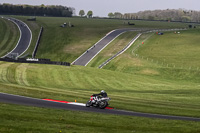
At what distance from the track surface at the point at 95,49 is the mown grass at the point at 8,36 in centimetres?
2703

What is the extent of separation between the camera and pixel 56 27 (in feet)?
488

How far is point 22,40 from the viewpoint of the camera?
12562 cm

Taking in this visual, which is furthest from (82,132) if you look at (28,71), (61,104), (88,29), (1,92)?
(88,29)

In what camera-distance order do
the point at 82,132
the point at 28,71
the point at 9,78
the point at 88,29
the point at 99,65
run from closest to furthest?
the point at 82,132, the point at 9,78, the point at 28,71, the point at 99,65, the point at 88,29

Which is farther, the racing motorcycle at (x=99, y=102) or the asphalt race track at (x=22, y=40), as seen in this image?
the asphalt race track at (x=22, y=40)

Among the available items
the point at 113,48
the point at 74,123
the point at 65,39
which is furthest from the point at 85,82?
the point at 65,39

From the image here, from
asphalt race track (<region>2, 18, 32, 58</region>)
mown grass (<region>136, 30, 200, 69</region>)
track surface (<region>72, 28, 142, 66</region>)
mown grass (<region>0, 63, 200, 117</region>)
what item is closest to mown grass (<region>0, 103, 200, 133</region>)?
mown grass (<region>0, 63, 200, 117</region>)

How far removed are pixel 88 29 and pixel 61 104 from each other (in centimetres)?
11677

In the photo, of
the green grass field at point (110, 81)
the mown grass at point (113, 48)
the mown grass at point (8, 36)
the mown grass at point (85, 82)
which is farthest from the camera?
the mown grass at point (8, 36)

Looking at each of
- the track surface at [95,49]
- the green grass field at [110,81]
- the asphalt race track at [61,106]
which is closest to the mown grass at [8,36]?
the green grass field at [110,81]

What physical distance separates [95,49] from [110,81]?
51.2 meters

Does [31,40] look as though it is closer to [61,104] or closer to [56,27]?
[56,27]

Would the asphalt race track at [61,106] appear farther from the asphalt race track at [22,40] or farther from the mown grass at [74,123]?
the asphalt race track at [22,40]

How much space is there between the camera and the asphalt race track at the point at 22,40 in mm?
112250
